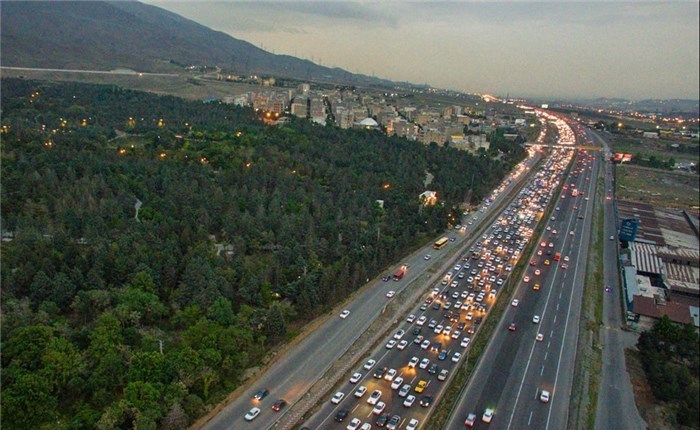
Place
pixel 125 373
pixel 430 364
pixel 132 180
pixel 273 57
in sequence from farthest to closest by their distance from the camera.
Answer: pixel 273 57 < pixel 132 180 < pixel 430 364 < pixel 125 373

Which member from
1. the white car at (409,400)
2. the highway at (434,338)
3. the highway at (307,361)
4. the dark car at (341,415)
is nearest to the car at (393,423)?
the highway at (434,338)

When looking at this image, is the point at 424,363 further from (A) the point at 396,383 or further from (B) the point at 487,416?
(B) the point at 487,416

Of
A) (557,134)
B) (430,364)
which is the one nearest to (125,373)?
(430,364)

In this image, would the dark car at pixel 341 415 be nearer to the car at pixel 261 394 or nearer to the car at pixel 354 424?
the car at pixel 354 424

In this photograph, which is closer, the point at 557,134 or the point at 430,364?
the point at 430,364

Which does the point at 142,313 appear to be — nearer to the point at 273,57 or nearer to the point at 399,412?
the point at 399,412

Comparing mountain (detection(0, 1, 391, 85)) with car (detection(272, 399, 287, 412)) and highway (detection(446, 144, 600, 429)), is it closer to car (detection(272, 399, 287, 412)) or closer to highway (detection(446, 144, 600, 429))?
car (detection(272, 399, 287, 412))

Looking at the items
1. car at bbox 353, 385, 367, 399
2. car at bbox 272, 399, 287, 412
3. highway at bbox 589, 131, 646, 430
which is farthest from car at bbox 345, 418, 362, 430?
highway at bbox 589, 131, 646, 430
